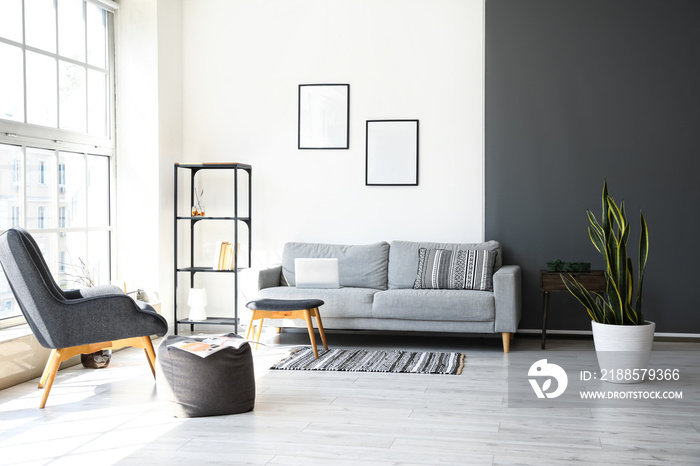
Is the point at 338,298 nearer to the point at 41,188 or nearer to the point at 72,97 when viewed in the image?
the point at 41,188

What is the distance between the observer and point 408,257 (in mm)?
5945

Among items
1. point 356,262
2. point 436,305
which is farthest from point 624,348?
point 356,262

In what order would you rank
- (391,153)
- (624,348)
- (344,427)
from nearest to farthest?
(344,427), (624,348), (391,153)

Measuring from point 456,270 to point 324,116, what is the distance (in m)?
1.88

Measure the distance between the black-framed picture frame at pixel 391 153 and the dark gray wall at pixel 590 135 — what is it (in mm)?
→ 659

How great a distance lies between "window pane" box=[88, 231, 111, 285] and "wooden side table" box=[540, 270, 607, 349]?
3614 millimetres

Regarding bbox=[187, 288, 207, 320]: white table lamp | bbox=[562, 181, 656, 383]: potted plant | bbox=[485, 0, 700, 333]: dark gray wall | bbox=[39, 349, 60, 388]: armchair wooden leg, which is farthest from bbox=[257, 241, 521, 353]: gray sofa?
bbox=[39, 349, 60, 388]: armchair wooden leg

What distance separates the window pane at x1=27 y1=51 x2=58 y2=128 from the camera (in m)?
5.05

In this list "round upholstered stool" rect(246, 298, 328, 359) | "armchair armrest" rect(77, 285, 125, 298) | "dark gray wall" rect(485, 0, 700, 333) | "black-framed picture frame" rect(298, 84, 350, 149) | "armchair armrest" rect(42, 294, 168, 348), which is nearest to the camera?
"armchair armrest" rect(42, 294, 168, 348)

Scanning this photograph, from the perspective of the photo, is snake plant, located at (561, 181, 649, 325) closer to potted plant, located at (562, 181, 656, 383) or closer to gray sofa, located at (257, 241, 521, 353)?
potted plant, located at (562, 181, 656, 383)

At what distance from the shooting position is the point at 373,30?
631 cm

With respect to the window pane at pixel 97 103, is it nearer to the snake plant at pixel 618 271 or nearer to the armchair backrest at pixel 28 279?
the armchair backrest at pixel 28 279

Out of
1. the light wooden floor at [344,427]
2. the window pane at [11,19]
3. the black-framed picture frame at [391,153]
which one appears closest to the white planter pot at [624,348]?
the light wooden floor at [344,427]

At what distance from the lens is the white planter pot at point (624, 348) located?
14.1 ft
